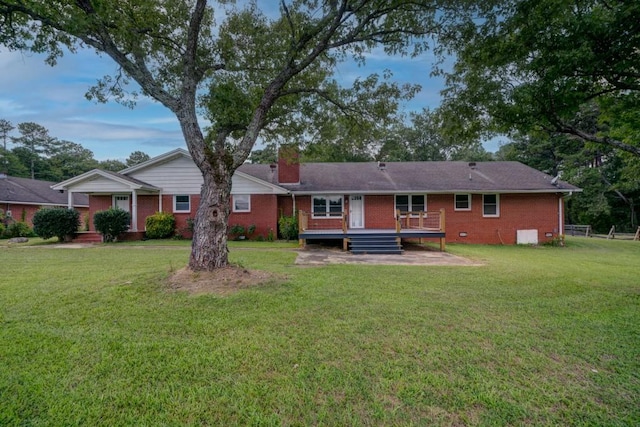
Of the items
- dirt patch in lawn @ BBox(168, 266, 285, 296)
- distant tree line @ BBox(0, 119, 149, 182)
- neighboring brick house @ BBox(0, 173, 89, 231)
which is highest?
distant tree line @ BBox(0, 119, 149, 182)

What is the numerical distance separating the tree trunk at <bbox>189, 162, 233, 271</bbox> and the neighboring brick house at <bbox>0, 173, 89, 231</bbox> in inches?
755

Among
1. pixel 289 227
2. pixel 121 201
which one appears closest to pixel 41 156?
pixel 121 201

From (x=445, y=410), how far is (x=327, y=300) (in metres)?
2.80

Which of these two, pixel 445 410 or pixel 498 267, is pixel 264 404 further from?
pixel 498 267

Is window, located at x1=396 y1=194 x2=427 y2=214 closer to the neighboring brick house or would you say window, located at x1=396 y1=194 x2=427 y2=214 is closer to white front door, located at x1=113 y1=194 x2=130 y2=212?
white front door, located at x1=113 y1=194 x2=130 y2=212

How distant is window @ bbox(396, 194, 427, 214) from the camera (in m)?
16.0

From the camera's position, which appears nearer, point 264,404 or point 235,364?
point 264,404

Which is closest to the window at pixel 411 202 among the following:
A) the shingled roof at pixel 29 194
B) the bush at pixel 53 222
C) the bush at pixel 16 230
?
the bush at pixel 53 222

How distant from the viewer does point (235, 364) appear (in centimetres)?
289

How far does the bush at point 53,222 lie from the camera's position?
14172mm

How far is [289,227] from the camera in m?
15.0

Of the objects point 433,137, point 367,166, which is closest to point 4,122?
point 367,166

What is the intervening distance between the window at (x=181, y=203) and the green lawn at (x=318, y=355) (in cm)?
1049

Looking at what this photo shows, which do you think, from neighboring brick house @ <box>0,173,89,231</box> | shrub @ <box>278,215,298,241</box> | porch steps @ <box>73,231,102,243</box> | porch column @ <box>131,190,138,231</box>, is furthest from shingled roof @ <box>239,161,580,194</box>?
neighboring brick house @ <box>0,173,89,231</box>
